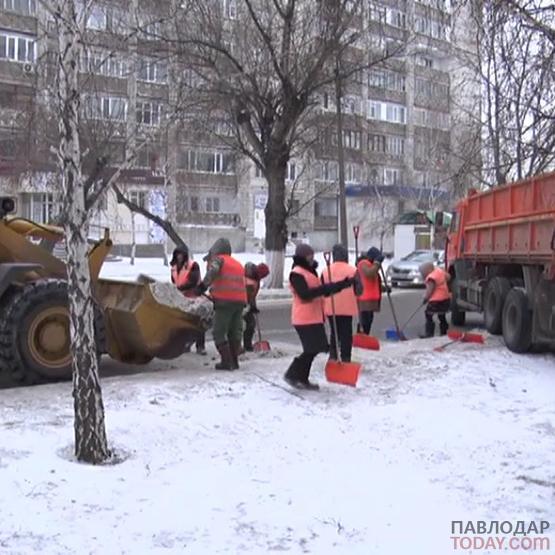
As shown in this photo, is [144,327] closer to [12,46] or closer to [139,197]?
[139,197]

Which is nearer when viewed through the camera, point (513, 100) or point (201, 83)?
point (513, 100)

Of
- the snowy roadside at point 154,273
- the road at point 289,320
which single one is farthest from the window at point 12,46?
the road at point 289,320

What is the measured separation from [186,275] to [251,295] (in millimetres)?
1010

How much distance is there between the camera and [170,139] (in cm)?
2533

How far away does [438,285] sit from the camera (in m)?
13.4

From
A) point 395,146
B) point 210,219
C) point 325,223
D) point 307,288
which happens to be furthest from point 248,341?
point 395,146

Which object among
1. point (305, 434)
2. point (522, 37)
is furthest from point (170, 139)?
point (305, 434)

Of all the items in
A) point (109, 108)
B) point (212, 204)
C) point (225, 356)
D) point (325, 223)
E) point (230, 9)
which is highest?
point (230, 9)

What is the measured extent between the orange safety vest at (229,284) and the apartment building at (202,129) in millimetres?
1529

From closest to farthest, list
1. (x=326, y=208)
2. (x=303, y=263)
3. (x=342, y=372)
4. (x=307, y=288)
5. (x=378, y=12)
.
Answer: (x=307, y=288) < (x=303, y=263) < (x=342, y=372) < (x=378, y=12) < (x=326, y=208)

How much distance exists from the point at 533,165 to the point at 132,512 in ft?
37.3

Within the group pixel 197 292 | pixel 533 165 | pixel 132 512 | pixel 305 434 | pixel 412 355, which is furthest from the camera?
pixel 533 165

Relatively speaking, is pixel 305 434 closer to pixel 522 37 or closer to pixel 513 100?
pixel 522 37

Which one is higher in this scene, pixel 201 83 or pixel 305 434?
pixel 201 83
